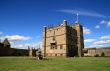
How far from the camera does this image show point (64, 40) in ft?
179

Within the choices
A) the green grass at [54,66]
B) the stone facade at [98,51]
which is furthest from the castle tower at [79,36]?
the green grass at [54,66]

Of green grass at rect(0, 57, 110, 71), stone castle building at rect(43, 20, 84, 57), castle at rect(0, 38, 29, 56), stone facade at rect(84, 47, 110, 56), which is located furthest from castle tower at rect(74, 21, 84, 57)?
green grass at rect(0, 57, 110, 71)

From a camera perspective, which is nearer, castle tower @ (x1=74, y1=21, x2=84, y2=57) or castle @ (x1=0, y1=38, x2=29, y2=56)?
castle @ (x1=0, y1=38, x2=29, y2=56)

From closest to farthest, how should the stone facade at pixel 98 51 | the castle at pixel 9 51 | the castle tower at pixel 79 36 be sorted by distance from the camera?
the stone facade at pixel 98 51, the castle at pixel 9 51, the castle tower at pixel 79 36

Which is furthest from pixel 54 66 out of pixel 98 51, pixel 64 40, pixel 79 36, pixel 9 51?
pixel 9 51

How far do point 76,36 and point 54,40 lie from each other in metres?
8.53

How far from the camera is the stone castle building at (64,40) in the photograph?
54.5 metres

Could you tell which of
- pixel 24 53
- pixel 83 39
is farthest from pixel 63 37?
pixel 24 53

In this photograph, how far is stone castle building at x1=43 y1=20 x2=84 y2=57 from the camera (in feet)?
179

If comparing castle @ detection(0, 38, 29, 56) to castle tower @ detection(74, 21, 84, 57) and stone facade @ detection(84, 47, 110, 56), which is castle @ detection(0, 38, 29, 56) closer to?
castle tower @ detection(74, 21, 84, 57)

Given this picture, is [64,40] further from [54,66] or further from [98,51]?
[54,66]

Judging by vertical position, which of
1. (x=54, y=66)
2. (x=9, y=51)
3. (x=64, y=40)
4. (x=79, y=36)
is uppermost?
(x=79, y=36)

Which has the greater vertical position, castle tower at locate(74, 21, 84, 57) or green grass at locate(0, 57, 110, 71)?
castle tower at locate(74, 21, 84, 57)

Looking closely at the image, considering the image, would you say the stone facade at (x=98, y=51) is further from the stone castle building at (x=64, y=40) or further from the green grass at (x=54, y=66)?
the green grass at (x=54, y=66)
